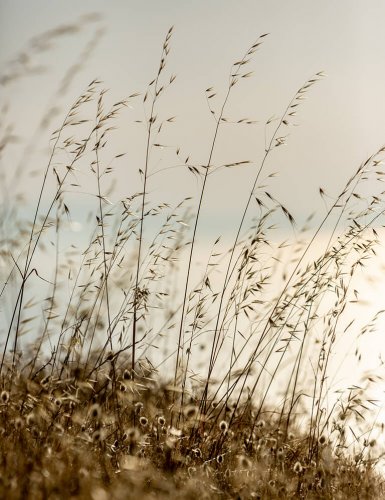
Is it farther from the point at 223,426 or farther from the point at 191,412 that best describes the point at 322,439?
the point at 191,412

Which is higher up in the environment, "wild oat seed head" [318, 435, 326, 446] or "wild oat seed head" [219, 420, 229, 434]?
"wild oat seed head" [318, 435, 326, 446]

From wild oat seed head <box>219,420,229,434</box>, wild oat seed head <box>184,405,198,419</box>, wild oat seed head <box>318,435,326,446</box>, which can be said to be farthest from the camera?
wild oat seed head <box>318,435,326,446</box>

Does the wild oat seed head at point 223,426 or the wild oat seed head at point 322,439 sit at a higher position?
the wild oat seed head at point 322,439

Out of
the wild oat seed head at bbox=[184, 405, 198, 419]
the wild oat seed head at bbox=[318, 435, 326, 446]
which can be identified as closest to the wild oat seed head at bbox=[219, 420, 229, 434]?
the wild oat seed head at bbox=[184, 405, 198, 419]

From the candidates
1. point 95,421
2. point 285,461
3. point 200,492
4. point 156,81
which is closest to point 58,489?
point 200,492

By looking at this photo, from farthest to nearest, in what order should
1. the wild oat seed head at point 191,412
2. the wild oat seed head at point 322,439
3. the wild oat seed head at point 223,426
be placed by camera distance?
the wild oat seed head at point 322,439
the wild oat seed head at point 223,426
the wild oat seed head at point 191,412

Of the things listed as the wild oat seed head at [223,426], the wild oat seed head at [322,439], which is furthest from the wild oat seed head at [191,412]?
the wild oat seed head at [322,439]

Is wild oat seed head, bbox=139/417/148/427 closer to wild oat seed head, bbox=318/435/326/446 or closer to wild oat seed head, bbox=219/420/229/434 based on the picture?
wild oat seed head, bbox=219/420/229/434

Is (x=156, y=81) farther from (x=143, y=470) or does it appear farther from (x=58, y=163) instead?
(x=143, y=470)

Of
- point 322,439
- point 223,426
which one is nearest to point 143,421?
point 223,426

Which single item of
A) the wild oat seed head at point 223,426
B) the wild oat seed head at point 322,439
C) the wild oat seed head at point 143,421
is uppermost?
the wild oat seed head at point 322,439

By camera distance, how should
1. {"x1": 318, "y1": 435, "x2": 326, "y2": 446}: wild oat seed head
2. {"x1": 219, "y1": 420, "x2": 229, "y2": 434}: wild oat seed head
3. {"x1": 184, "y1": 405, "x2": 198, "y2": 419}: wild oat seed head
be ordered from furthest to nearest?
1. {"x1": 318, "y1": 435, "x2": 326, "y2": 446}: wild oat seed head
2. {"x1": 219, "y1": 420, "x2": 229, "y2": 434}: wild oat seed head
3. {"x1": 184, "y1": 405, "x2": 198, "y2": 419}: wild oat seed head

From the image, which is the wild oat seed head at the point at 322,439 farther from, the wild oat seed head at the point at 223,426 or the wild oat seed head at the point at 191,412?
the wild oat seed head at the point at 191,412

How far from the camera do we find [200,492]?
89.2 inches
